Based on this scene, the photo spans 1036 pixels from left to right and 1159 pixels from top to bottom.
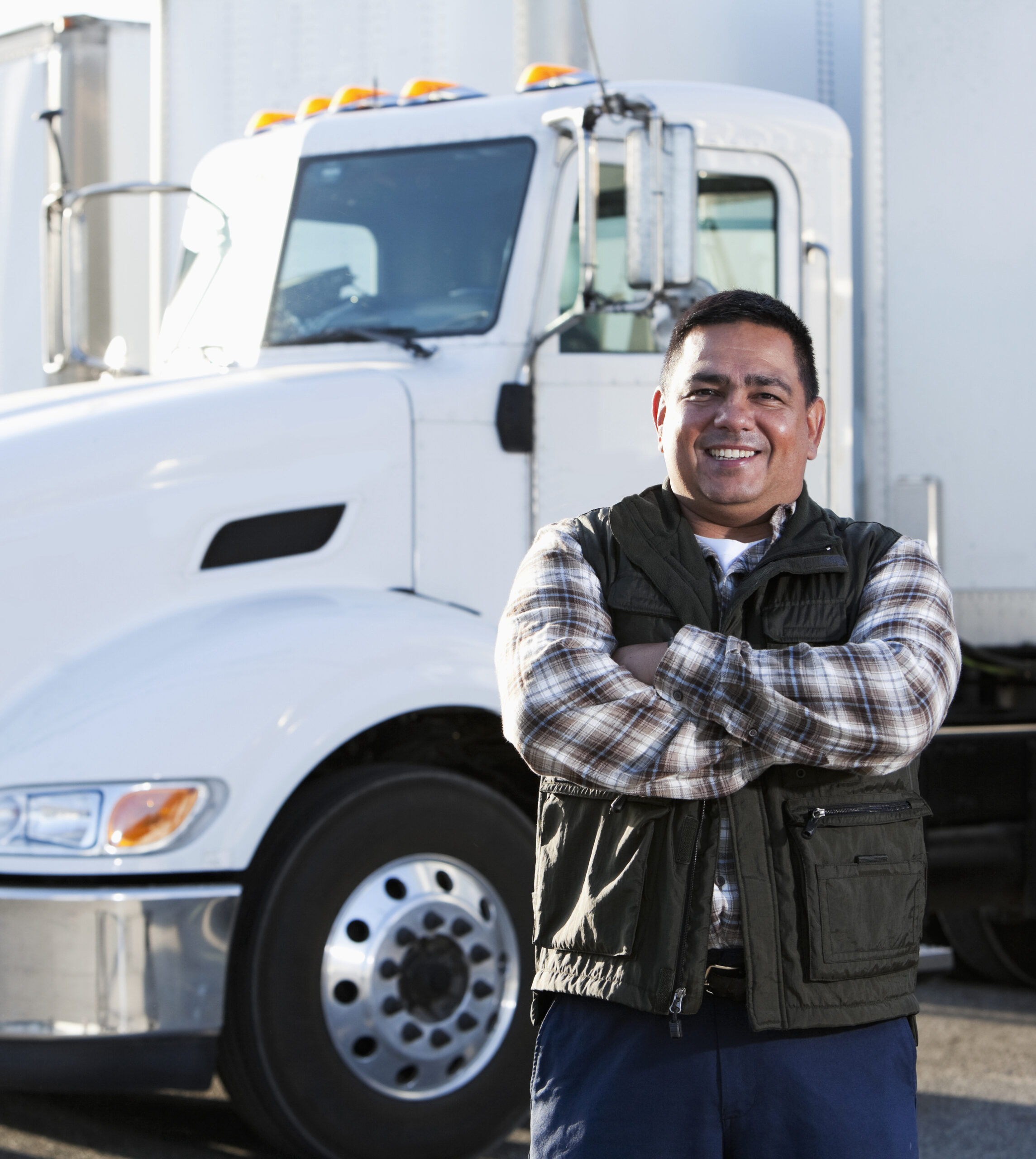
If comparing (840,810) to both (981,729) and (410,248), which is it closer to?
(410,248)

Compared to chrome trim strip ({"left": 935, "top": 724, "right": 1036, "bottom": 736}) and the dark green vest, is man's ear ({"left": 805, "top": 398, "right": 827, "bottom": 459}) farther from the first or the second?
chrome trim strip ({"left": 935, "top": 724, "right": 1036, "bottom": 736})

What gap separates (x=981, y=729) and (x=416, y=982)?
215 cm

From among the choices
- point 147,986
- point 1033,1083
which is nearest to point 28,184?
point 147,986

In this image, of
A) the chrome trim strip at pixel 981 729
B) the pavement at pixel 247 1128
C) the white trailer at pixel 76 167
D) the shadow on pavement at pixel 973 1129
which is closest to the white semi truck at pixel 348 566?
the pavement at pixel 247 1128

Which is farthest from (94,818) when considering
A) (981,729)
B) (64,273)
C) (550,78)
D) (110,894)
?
(981,729)

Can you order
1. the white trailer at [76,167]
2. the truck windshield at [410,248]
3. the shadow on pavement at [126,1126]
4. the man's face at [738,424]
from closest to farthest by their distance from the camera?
the man's face at [738,424] → the shadow on pavement at [126,1126] → the truck windshield at [410,248] → the white trailer at [76,167]

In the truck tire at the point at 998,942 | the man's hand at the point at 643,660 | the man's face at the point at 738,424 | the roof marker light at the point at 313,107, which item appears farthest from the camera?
the truck tire at the point at 998,942

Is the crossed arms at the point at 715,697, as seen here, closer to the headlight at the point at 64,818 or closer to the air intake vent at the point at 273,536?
the headlight at the point at 64,818

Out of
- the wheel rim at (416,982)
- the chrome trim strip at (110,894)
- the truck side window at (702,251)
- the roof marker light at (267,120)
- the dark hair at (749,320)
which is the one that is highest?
the roof marker light at (267,120)

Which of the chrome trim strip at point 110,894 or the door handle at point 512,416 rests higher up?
the door handle at point 512,416

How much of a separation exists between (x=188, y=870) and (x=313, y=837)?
322mm

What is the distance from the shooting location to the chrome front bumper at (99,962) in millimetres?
3498

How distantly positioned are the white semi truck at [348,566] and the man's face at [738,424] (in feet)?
5.45

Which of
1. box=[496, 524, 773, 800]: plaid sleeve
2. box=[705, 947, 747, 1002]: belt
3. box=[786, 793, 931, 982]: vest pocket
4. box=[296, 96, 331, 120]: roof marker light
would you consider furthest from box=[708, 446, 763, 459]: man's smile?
box=[296, 96, 331, 120]: roof marker light
